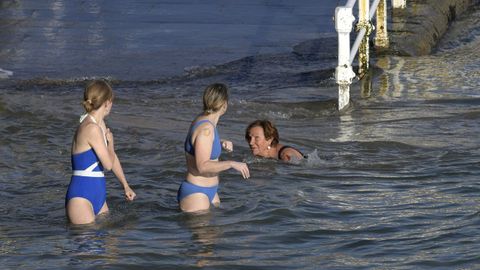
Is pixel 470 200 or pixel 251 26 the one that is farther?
pixel 251 26

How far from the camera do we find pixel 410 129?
38.3 feet

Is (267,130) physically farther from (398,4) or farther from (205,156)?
(398,4)

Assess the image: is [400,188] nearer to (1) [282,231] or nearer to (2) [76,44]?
(1) [282,231]

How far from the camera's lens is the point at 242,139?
11570 mm

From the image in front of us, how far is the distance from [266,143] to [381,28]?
4848 mm

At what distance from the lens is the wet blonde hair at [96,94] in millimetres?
8164

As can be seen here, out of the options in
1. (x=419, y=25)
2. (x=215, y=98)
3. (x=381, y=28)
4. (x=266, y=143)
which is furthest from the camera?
(x=419, y=25)

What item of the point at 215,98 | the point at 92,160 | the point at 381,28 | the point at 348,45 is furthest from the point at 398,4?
the point at 92,160

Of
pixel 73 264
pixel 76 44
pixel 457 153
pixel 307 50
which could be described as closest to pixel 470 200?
pixel 457 153

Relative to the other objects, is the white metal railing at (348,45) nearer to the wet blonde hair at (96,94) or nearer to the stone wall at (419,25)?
the stone wall at (419,25)

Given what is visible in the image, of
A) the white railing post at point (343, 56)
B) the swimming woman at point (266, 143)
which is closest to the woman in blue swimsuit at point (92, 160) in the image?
the swimming woman at point (266, 143)

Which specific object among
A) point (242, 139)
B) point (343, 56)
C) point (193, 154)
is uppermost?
point (343, 56)

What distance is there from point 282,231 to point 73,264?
160cm

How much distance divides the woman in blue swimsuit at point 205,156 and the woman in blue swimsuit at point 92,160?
1.79ft
